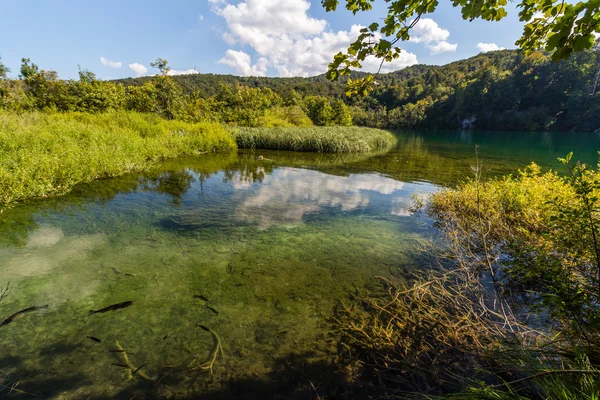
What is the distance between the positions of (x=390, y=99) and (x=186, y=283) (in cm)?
15401

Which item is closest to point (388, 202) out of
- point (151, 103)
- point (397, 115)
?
point (151, 103)

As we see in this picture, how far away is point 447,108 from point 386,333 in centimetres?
11915

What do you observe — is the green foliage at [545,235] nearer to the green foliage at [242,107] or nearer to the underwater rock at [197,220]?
the underwater rock at [197,220]

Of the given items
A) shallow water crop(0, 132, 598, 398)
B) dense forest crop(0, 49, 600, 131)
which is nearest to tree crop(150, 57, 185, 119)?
dense forest crop(0, 49, 600, 131)

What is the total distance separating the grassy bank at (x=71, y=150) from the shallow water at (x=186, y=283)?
711 millimetres

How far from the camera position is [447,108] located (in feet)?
334

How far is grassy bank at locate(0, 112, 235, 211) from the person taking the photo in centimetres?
828

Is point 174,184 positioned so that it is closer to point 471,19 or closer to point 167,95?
point 471,19

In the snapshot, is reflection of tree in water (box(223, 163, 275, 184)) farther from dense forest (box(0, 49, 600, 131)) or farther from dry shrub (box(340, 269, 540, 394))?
dry shrub (box(340, 269, 540, 394))

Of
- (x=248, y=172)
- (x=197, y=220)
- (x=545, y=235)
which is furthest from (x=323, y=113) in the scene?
(x=545, y=235)

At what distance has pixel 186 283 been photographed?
184 inches

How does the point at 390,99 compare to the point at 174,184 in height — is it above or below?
above

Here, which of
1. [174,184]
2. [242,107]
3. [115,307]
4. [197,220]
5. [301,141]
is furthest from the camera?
[242,107]

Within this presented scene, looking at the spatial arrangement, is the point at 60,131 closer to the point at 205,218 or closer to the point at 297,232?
the point at 205,218
